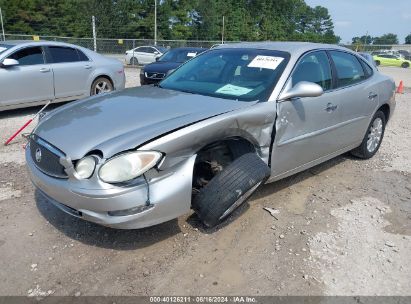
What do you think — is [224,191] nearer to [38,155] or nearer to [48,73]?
[38,155]

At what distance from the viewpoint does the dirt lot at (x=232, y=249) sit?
8.87ft

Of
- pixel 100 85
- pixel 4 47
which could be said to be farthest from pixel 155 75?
pixel 4 47

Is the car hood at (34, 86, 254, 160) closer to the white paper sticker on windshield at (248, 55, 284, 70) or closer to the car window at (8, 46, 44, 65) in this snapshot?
the white paper sticker on windshield at (248, 55, 284, 70)

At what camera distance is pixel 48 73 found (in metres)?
7.50

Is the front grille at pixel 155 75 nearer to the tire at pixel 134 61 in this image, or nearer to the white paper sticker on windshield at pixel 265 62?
the white paper sticker on windshield at pixel 265 62

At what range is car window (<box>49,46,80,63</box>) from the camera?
7.76m

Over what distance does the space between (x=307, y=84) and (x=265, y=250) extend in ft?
5.06

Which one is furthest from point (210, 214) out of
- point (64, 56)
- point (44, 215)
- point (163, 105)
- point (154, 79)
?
point (154, 79)

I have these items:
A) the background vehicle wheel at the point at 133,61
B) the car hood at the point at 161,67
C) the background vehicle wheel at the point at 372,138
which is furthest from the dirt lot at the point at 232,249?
the background vehicle wheel at the point at 133,61

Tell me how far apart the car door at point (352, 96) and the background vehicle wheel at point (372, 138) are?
0.89ft

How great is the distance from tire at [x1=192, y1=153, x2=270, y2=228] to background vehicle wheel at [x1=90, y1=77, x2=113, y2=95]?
6151mm

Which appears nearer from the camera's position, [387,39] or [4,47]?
[4,47]

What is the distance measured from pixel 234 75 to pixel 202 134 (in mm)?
1182

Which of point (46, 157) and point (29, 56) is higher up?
point (29, 56)
